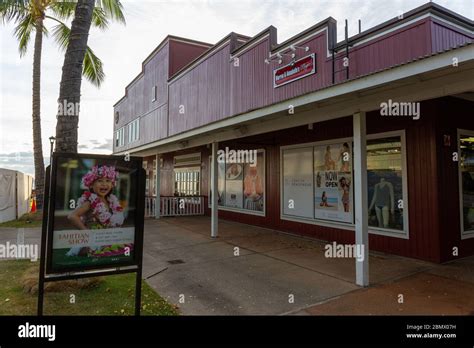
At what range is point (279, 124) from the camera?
7.02 metres

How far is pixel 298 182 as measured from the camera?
9852mm

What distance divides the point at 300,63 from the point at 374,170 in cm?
353

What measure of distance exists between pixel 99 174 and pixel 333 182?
6.23 meters

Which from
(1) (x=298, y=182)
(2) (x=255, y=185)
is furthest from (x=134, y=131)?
(1) (x=298, y=182)

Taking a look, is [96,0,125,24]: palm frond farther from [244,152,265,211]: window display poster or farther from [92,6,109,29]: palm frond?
[244,152,265,211]: window display poster

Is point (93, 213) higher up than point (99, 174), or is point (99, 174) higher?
point (99, 174)

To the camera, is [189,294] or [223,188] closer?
[189,294]

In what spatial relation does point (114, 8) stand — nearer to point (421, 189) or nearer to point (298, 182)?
point (298, 182)

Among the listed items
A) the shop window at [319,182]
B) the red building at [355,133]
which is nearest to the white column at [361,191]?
the red building at [355,133]

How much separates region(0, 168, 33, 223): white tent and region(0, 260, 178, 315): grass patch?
322 inches

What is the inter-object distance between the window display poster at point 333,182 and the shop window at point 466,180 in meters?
2.25

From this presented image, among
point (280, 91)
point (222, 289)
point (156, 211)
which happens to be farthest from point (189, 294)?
point (156, 211)

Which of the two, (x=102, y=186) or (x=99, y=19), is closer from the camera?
(x=102, y=186)
